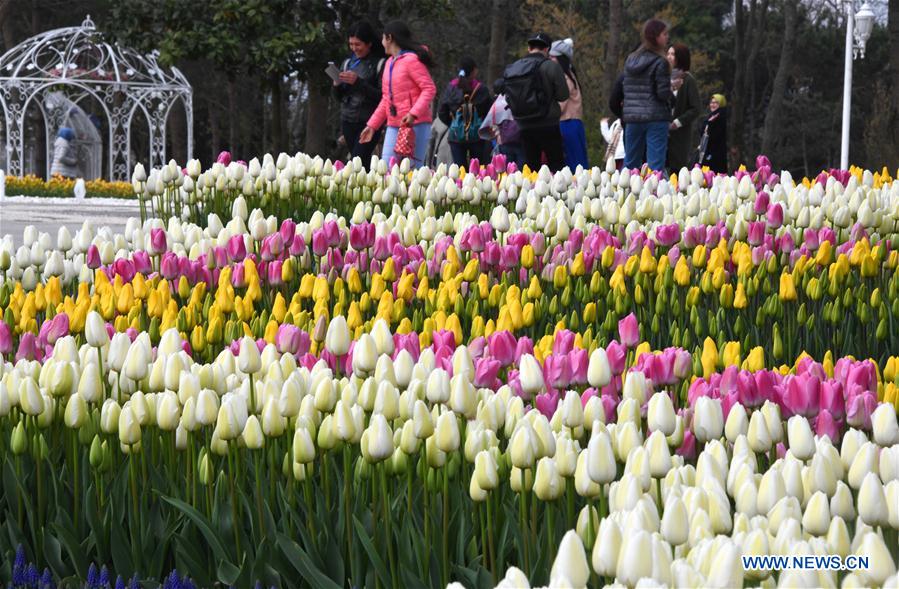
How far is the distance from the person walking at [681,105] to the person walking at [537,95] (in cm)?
133

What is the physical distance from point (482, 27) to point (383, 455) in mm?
35151

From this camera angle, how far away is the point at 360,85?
1118 centimetres

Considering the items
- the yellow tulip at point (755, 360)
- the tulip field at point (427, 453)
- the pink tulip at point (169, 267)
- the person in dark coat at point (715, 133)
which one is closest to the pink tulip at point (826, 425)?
the tulip field at point (427, 453)

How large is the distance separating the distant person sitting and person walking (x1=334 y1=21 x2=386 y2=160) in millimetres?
10872

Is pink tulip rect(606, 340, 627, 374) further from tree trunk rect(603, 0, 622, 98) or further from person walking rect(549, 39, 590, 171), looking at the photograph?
tree trunk rect(603, 0, 622, 98)

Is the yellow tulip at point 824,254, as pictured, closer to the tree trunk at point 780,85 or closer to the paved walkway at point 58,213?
the paved walkway at point 58,213

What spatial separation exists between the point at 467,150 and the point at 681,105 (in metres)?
2.15

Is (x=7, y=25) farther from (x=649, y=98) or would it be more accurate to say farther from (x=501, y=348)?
(x=501, y=348)

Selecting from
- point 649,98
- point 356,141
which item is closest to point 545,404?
point 649,98

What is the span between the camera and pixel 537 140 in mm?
11250

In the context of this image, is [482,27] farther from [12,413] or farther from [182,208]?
[12,413]

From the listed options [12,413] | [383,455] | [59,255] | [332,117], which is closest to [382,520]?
[383,455]

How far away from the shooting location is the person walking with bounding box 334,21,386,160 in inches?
437

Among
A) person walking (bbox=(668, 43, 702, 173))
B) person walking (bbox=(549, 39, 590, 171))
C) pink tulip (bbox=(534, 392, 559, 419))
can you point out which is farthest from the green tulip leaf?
person walking (bbox=(668, 43, 702, 173))
